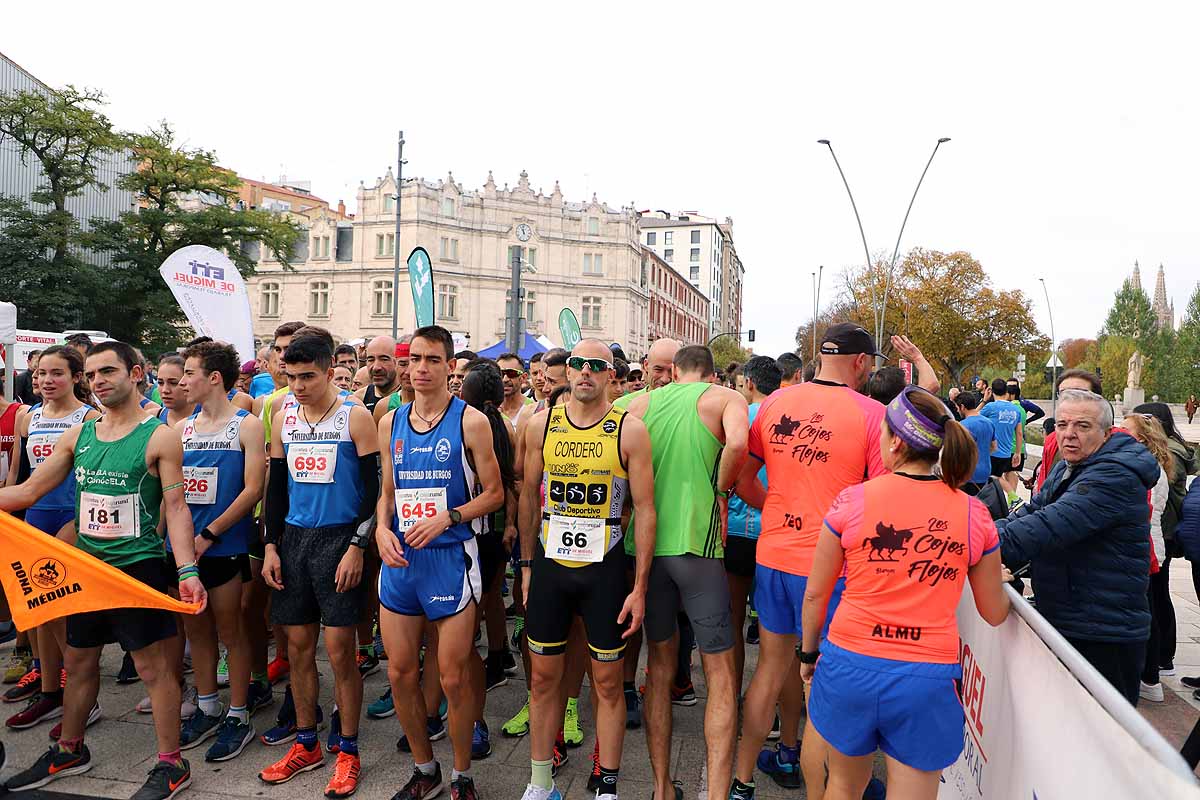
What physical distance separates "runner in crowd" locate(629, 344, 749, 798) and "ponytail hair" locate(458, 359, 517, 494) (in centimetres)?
99

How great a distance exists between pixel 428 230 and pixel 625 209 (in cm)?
1790

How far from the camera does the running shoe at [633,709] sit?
460 centimetres

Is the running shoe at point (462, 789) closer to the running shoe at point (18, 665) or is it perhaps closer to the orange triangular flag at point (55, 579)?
the orange triangular flag at point (55, 579)

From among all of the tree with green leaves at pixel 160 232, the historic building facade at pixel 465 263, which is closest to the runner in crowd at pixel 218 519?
the tree with green leaves at pixel 160 232

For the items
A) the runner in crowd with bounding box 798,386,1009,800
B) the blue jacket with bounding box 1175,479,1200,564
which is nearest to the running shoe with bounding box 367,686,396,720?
the runner in crowd with bounding box 798,386,1009,800

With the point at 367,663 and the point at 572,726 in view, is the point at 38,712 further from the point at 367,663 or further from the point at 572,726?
the point at 572,726

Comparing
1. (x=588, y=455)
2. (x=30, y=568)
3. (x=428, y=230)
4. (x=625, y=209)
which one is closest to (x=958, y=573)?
(x=588, y=455)

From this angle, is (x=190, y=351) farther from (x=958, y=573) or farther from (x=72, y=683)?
(x=958, y=573)

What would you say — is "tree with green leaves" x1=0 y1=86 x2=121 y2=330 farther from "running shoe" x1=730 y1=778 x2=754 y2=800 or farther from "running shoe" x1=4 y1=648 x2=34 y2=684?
"running shoe" x1=730 y1=778 x2=754 y2=800

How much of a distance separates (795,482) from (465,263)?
61757mm

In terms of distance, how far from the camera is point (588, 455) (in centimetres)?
351

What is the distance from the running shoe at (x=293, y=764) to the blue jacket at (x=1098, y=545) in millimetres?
3605

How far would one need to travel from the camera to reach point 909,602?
8.43 ft

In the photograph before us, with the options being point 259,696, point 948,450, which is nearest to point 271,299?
point 259,696
